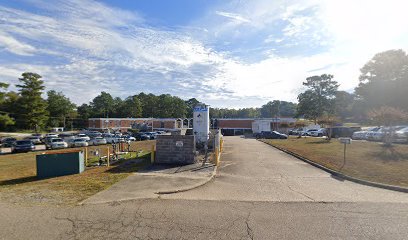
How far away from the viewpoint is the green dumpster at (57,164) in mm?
13219

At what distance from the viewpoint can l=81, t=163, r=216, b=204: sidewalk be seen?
8.51 metres

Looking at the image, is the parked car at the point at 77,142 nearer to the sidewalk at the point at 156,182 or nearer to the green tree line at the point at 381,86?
the sidewalk at the point at 156,182

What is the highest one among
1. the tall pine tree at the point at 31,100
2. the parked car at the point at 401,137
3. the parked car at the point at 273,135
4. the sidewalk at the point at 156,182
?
the tall pine tree at the point at 31,100

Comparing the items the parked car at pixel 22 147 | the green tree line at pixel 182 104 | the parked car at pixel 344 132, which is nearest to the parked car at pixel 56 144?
the parked car at pixel 22 147

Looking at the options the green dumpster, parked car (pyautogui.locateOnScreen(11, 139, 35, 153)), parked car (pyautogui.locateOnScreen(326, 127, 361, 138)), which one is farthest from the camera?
parked car (pyautogui.locateOnScreen(326, 127, 361, 138))

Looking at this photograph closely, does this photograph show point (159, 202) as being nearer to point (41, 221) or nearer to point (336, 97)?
point (41, 221)

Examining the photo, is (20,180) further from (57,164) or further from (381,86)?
(381,86)

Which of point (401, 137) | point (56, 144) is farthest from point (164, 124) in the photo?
point (401, 137)

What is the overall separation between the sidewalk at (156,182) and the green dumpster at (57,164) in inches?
135

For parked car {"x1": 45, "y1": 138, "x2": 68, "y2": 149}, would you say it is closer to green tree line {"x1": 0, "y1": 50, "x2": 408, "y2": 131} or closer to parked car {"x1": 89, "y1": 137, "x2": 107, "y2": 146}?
parked car {"x1": 89, "y1": 137, "x2": 107, "y2": 146}

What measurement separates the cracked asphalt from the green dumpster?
19.6ft

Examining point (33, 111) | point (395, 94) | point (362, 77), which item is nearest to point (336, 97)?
point (362, 77)

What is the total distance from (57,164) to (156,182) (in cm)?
592

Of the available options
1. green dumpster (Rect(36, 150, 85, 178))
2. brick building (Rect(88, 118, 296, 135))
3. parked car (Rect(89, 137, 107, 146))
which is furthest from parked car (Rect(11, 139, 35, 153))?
brick building (Rect(88, 118, 296, 135))
